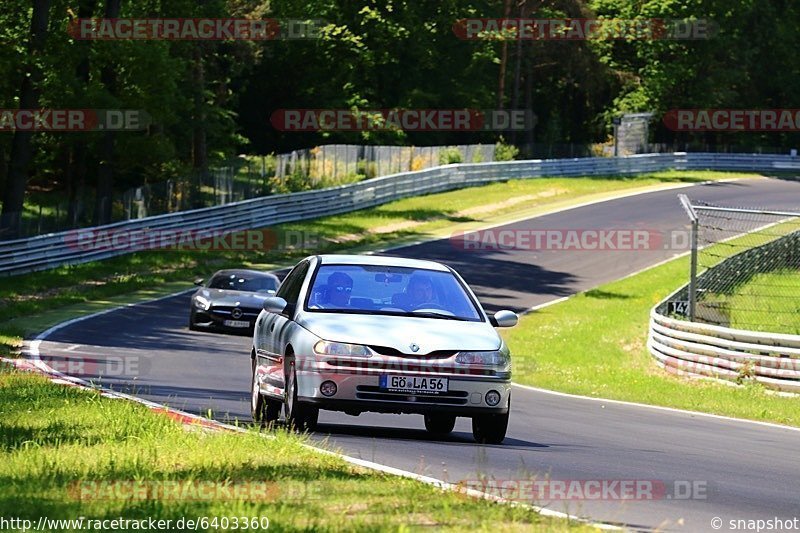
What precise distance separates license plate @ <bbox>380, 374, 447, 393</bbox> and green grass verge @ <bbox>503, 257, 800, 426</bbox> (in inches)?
318

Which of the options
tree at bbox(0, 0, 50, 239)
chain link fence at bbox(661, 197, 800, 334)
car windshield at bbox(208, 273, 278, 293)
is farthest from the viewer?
tree at bbox(0, 0, 50, 239)

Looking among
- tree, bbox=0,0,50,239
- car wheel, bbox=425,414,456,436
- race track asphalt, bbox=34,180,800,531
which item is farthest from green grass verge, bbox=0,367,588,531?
tree, bbox=0,0,50,239

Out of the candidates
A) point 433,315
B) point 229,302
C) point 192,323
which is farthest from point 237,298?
point 433,315

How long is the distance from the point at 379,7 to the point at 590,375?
177 feet

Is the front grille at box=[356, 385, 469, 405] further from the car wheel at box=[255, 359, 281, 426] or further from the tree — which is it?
the tree

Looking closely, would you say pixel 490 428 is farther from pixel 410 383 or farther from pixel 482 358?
pixel 410 383

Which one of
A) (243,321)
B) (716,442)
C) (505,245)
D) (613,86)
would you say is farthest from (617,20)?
(716,442)

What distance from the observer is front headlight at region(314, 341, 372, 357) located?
12.0 metres

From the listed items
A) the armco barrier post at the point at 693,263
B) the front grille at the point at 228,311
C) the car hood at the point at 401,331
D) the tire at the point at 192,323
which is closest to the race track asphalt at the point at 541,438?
the tire at the point at 192,323

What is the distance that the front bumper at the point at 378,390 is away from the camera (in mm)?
11977

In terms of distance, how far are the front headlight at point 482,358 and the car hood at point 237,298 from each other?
1678 cm

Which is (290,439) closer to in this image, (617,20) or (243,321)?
(243,321)

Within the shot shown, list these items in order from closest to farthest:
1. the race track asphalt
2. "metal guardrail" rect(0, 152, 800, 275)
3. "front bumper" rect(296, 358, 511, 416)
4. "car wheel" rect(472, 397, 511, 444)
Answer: the race track asphalt
"front bumper" rect(296, 358, 511, 416)
"car wheel" rect(472, 397, 511, 444)
"metal guardrail" rect(0, 152, 800, 275)

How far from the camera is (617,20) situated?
80250 millimetres
